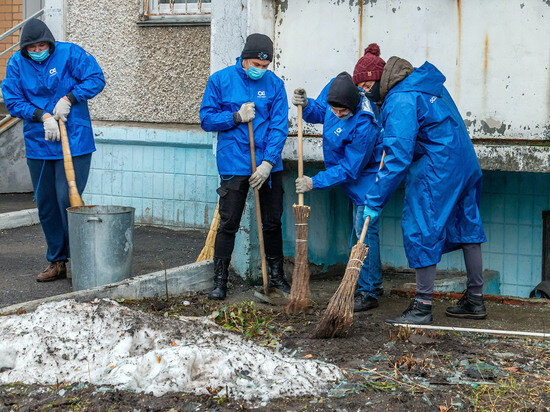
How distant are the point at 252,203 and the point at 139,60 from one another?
316 centimetres

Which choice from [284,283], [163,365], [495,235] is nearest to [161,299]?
[284,283]

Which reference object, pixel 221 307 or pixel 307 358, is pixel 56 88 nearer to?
pixel 221 307

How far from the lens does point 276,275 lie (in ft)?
19.6

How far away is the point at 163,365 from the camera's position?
3775 millimetres

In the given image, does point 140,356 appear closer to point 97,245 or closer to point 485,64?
point 97,245

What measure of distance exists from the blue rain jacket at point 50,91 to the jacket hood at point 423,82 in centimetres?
250

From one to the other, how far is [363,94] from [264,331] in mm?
1883

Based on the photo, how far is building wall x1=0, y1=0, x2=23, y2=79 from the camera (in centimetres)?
1156

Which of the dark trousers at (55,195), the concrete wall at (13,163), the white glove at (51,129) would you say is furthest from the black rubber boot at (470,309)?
the concrete wall at (13,163)

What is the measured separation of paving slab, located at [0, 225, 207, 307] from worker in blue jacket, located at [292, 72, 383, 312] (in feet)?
6.35

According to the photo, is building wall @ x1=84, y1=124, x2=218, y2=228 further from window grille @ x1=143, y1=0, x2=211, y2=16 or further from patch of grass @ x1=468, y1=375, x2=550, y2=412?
patch of grass @ x1=468, y1=375, x2=550, y2=412

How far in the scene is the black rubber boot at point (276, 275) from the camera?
5953mm

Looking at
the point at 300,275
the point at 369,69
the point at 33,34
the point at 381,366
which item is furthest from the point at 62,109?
the point at 381,366

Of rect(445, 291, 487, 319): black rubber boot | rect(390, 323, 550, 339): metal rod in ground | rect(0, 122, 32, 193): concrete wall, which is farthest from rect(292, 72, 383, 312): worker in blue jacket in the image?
rect(0, 122, 32, 193): concrete wall
